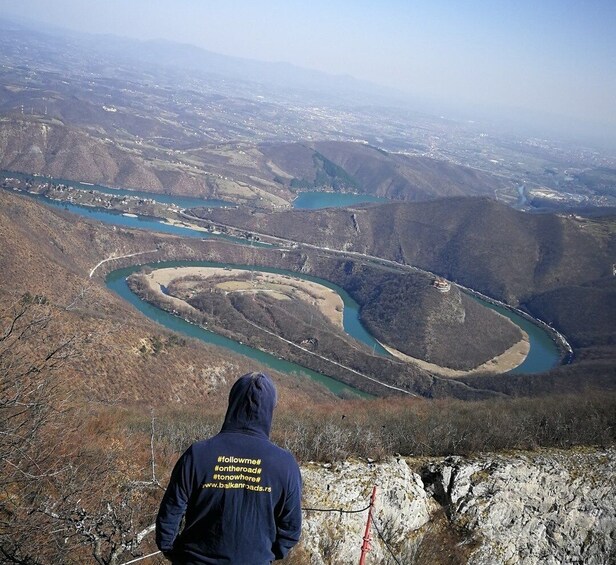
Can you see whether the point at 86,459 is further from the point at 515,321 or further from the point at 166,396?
the point at 515,321

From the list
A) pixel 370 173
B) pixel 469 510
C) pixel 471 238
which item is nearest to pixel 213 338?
pixel 469 510

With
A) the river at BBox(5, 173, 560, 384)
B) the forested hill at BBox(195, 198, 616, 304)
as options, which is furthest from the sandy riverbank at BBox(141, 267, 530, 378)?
the forested hill at BBox(195, 198, 616, 304)

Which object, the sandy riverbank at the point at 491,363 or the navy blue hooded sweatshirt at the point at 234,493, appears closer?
the navy blue hooded sweatshirt at the point at 234,493

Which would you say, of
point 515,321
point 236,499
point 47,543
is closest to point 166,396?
point 47,543

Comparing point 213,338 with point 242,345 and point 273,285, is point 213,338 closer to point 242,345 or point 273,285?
point 242,345

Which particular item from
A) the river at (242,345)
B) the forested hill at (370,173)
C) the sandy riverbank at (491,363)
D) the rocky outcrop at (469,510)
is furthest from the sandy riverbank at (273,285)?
the forested hill at (370,173)

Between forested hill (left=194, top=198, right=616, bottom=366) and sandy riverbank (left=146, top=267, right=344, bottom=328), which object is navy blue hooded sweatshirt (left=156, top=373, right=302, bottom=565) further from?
forested hill (left=194, top=198, right=616, bottom=366)

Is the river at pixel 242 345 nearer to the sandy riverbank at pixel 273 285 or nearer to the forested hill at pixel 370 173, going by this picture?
the sandy riverbank at pixel 273 285
